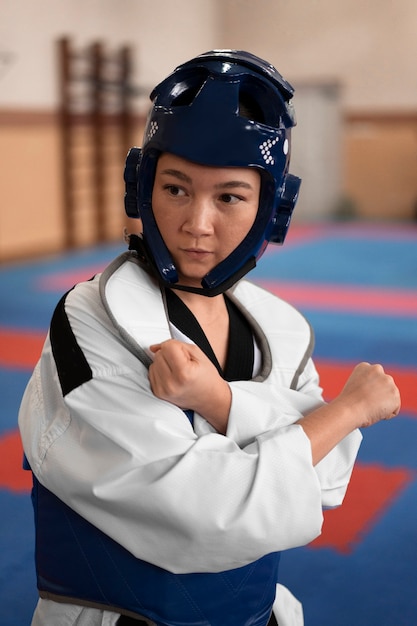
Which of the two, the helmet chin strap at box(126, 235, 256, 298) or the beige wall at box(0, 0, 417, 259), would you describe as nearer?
the helmet chin strap at box(126, 235, 256, 298)

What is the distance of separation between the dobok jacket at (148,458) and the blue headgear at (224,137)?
168 mm

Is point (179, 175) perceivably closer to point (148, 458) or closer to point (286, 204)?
point (286, 204)

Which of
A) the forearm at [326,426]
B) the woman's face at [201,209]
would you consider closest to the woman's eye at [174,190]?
the woman's face at [201,209]

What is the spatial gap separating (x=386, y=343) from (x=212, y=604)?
15.2 feet

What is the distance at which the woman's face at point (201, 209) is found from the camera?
62.6 inches

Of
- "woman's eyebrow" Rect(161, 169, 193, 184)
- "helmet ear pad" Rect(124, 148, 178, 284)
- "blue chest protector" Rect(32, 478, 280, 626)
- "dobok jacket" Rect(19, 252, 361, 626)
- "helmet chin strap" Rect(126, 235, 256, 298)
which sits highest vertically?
"woman's eyebrow" Rect(161, 169, 193, 184)

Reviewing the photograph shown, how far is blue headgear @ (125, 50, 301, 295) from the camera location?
1554mm

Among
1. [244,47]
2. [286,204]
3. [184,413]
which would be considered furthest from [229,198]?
[244,47]

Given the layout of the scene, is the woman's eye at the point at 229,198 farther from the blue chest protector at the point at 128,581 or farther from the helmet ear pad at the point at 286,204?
the blue chest protector at the point at 128,581

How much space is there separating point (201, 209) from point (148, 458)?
0.52 meters

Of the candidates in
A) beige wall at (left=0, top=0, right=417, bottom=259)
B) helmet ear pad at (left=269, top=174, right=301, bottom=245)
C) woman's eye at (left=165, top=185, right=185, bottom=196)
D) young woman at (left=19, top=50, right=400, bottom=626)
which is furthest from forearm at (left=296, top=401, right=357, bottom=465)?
beige wall at (left=0, top=0, right=417, bottom=259)

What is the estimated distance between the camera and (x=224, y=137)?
1.55 m

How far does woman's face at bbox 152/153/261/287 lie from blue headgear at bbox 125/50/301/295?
2 centimetres

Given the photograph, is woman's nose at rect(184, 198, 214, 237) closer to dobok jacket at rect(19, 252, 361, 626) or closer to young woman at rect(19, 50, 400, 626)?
young woman at rect(19, 50, 400, 626)
